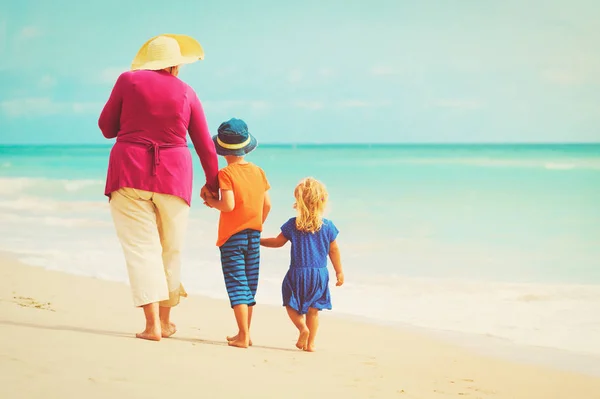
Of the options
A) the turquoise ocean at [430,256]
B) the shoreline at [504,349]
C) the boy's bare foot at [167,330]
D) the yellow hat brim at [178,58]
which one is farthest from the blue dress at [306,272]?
the turquoise ocean at [430,256]

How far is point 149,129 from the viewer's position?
3797 millimetres

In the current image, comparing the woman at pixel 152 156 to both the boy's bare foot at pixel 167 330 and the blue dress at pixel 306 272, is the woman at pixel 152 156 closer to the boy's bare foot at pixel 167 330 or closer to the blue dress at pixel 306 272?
the boy's bare foot at pixel 167 330

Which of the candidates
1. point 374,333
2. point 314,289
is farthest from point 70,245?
point 314,289

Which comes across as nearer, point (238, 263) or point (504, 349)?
point (238, 263)

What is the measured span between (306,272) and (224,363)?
2.57 ft

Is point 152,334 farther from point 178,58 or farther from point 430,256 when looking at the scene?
point 430,256

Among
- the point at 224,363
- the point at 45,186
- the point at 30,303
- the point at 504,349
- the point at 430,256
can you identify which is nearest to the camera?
the point at 224,363

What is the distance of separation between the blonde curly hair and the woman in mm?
574

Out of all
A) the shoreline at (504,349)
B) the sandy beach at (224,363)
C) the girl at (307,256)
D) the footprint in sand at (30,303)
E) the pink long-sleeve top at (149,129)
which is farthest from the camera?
the footprint in sand at (30,303)

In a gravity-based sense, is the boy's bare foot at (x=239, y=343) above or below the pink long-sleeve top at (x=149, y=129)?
below

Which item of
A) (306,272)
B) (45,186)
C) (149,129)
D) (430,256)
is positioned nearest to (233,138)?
(149,129)

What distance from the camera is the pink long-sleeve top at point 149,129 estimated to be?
12.4 ft

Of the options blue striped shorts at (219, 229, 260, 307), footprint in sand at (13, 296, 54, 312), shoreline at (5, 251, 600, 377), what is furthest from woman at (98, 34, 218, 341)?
shoreline at (5, 251, 600, 377)

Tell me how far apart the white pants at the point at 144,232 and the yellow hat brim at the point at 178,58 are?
621mm
